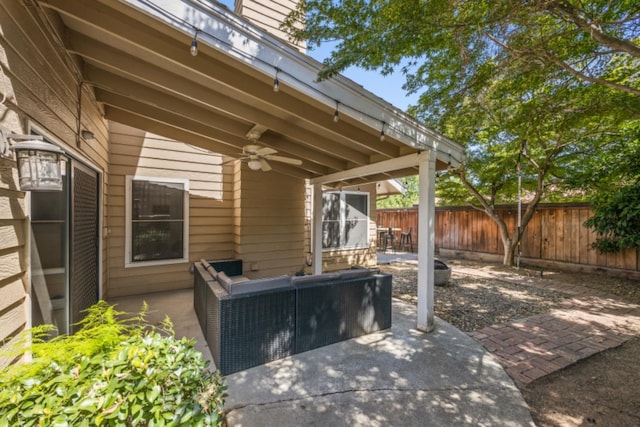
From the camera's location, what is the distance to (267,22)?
20.1 ft

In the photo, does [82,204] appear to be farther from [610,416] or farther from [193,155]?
[610,416]

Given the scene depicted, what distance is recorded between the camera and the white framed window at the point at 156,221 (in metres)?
5.04

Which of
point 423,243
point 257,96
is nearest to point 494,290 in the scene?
point 423,243

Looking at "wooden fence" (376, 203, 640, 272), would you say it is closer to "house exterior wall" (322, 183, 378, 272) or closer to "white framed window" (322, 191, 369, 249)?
"house exterior wall" (322, 183, 378, 272)

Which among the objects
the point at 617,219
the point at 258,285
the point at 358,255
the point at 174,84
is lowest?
the point at 358,255

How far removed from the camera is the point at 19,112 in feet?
5.27

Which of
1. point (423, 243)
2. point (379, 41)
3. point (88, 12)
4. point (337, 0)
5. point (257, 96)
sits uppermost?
point (337, 0)

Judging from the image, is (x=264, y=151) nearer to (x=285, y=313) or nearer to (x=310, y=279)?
(x=310, y=279)

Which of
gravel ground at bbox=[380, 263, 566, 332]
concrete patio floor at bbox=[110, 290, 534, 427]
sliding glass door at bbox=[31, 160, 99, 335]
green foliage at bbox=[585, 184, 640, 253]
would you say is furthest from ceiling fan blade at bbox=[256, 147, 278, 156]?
green foliage at bbox=[585, 184, 640, 253]

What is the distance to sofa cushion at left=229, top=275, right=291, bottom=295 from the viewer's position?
9.32 feet

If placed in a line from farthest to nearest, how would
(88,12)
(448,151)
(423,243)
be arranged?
(448,151) → (423,243) → (88,12)

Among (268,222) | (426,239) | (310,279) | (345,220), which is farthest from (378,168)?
(345,220)

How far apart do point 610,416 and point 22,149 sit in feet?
14.5

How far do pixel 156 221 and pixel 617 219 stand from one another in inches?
384
